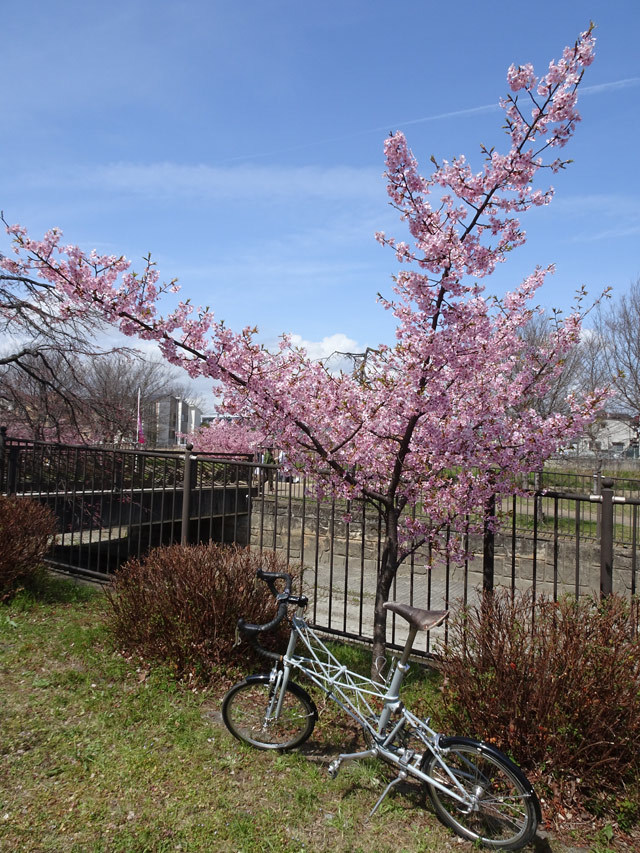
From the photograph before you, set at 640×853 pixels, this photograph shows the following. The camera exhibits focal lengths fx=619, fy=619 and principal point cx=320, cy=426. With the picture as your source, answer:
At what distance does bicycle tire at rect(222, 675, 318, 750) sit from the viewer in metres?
3.81

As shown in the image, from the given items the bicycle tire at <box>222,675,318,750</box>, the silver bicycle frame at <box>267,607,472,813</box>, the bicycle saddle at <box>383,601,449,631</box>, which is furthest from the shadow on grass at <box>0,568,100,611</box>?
the bicycle saddle at <box>383,601,449,631</box>

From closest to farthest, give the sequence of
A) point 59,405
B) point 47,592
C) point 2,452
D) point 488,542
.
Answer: point 488,542 → point 47,592 → point 2,452 → point 59,405

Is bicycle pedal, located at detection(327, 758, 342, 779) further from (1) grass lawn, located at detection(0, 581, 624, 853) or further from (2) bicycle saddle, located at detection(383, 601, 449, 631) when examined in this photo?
(2) bicycle saddle, located at detection(383, 601, 449, 631)

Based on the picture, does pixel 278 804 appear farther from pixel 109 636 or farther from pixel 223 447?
pixel 223 447

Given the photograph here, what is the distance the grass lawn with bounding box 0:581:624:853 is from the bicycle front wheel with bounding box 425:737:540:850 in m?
0.11

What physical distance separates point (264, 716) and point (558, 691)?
1.76 meters

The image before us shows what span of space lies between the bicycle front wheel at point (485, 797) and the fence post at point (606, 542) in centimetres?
176

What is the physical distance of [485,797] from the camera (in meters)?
3.12

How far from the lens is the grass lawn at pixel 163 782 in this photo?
2979 millimetres

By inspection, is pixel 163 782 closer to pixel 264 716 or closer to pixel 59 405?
pixel 264 716

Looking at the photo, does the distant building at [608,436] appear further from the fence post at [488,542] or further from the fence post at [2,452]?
the fence post at [2,452]

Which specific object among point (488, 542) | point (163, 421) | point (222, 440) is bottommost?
point (488, 542)

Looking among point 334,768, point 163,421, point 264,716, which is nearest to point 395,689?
point 334,768

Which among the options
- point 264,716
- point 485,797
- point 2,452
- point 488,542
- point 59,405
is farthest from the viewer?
point 59,405
